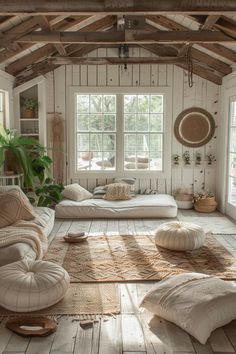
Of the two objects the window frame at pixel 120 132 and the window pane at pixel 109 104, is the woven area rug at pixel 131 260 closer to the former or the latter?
the window frame at pixel 120 132

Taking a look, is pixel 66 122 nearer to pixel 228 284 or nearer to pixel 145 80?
pixel 145 80

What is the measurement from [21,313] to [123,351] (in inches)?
38.3

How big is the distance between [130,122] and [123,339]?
533 cm

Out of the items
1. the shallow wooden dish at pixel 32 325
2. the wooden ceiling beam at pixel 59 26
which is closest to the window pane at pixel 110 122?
the wooden ceiling beam at pixel 59 26

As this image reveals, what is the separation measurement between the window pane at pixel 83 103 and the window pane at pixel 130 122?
81cm

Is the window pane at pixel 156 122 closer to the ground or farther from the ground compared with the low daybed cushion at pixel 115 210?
farther from the ground

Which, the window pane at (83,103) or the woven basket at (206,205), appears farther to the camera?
the window pane at (83,103)

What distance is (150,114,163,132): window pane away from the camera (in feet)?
24.8

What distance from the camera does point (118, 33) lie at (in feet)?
16.1

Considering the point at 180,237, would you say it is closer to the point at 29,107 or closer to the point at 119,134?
the point at 119,134

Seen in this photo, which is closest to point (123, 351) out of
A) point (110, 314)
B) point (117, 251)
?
point (110, 314)

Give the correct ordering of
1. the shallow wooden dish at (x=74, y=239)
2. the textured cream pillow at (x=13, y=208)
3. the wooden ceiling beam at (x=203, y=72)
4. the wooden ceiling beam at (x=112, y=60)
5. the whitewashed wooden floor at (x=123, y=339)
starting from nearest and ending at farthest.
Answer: the whitewashed wooden floor at (x=123, y=339)
the textured cream pillow at (x=13, y=208)
the shallow wooden dish at (x=74, y=239)
the wooden ceiling beam at (x=112, y=60)
the wooden ceiling beam at (x=203, y=72)

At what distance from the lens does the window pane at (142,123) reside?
756cm

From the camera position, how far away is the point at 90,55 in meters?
A: 7.34
